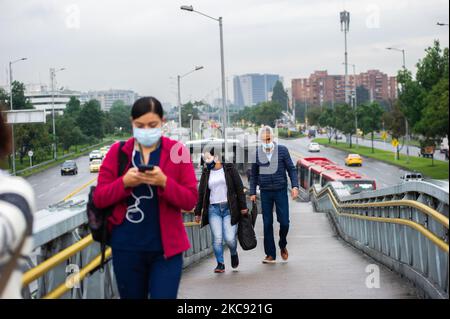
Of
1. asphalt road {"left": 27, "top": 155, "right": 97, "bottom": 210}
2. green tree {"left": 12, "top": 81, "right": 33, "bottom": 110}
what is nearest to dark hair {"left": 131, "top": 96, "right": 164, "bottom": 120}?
asphalt road {"left": 27, "top": 155, "right": 97, "bottom": 210}

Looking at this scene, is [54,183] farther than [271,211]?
Yes

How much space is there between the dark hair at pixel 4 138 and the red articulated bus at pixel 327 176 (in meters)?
31.2

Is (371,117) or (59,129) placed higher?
(59,129)

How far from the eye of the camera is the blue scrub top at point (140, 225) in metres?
5.14

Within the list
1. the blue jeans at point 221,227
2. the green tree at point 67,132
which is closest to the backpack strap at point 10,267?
the blue jeans at point 221,227

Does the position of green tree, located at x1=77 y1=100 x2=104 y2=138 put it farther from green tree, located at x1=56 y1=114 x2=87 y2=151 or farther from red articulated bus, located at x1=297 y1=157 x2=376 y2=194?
red articulated bus, located at x1=297 y1=157 x2=376 y2=194

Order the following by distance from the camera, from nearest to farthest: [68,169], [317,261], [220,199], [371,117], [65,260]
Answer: [65,260], [220,199], [317,261], [68,169], [371,117]

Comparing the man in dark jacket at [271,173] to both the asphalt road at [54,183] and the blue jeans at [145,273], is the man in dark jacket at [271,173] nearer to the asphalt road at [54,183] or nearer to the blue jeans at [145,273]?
the blue jeans at [145,273]

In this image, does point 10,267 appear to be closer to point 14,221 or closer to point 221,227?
point 14,221

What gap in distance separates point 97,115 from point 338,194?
82.7 metres

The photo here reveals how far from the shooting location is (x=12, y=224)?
2.77 m

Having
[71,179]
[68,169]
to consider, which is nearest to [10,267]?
[71,179]

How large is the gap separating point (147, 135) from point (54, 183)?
6397 centimetres

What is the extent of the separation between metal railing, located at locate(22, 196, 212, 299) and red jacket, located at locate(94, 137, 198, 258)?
1.71 feet
